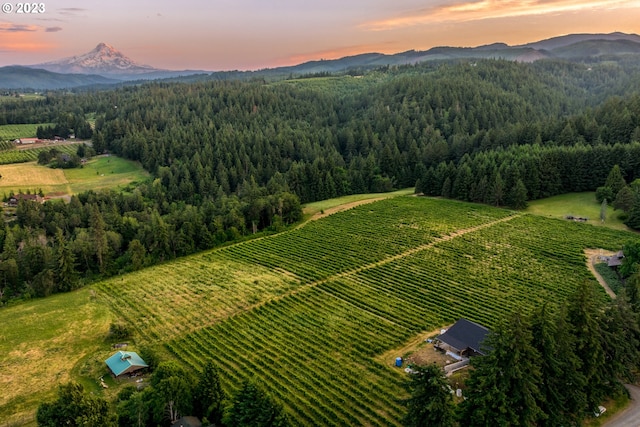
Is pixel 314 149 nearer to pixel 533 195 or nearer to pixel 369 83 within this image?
pixel 533 195

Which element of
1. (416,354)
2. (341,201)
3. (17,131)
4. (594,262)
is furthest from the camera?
(17,131)

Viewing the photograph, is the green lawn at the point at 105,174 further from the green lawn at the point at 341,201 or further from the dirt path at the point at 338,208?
the dirt path at the point at 338,208

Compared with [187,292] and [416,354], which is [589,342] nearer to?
[416,354]

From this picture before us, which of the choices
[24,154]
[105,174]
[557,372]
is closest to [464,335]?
[557,372]

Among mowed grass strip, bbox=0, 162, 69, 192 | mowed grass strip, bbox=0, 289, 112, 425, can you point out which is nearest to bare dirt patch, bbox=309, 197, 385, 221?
mowed grass strip, bbox=0, 289, 112, 425

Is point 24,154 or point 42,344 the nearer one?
point 42,344

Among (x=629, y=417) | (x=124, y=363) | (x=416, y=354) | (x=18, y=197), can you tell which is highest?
(x=629, y=417)

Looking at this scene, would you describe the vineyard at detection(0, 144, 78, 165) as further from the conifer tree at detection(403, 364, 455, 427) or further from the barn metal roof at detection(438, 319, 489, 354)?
the conifer tree at detection(403, 364, 455, 427)
